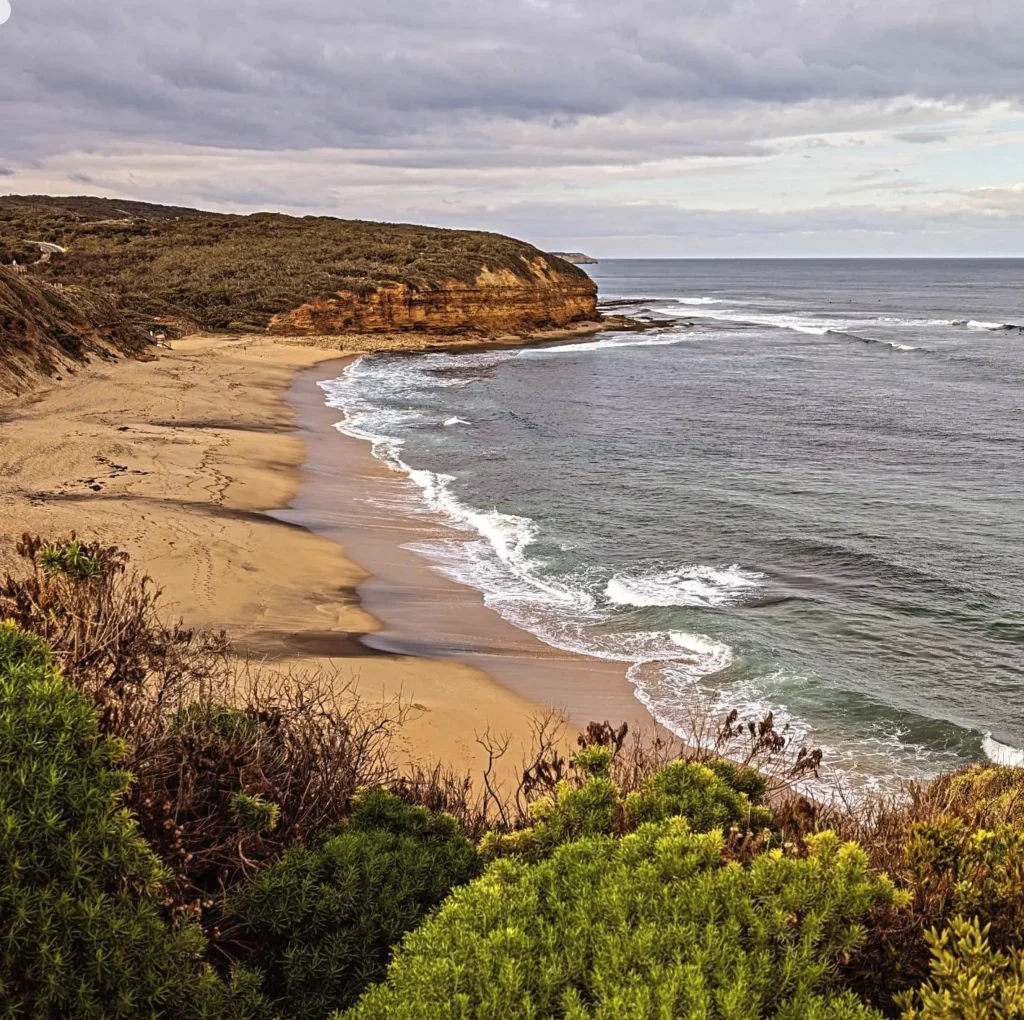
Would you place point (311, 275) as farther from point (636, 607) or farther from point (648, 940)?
point (648, 940)

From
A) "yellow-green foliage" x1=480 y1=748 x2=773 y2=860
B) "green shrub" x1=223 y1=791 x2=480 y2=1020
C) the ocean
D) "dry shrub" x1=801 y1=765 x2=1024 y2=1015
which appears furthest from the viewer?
the ocean

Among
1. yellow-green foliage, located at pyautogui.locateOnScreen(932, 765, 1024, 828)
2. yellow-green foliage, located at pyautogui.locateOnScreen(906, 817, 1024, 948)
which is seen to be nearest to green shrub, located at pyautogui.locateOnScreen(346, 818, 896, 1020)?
yellow-green foliage, located at pyautogui.locateOnScreen(906, 817, 1024, 948)

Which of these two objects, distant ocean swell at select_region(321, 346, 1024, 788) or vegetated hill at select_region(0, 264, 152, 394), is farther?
vegetated hill at select_region(0, 264, 152, 394)

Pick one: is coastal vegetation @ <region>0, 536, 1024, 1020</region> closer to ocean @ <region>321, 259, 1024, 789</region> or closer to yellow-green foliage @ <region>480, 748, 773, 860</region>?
yellow-green foliage @ <region>480, 748, 773, 860</region>

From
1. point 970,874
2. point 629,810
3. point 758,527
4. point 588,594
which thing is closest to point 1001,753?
point 588,594

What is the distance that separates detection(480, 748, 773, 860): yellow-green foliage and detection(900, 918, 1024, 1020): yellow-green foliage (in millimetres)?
1718

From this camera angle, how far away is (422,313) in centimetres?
6169

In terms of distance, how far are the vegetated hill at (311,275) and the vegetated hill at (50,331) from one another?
38.8 ft

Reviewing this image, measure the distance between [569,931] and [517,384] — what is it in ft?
136

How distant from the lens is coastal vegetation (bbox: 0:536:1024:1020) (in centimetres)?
402

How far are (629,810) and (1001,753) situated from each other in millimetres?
8272

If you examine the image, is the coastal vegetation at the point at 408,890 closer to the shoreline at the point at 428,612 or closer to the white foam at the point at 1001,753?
the shoreline at the point at 428,612

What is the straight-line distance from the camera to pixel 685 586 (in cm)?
1727

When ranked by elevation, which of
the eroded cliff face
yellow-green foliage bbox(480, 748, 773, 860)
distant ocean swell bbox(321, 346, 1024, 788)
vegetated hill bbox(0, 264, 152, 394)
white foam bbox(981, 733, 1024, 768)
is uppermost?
the eroded cliff face
